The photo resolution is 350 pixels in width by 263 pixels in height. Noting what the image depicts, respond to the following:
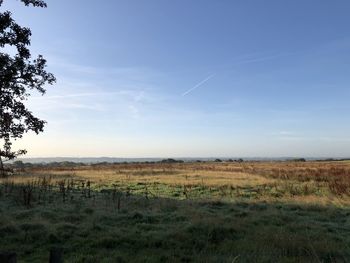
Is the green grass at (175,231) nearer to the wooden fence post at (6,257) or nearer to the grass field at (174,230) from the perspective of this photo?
the grass field at (174,230)

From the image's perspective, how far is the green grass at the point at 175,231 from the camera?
1039 centimetres

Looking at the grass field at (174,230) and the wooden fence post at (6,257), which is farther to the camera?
the grass field at (174,230)

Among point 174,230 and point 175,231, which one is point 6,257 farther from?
point 174,230

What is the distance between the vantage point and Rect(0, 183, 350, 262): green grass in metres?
10.4

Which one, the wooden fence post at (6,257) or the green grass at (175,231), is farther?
the green grass at (175,231)

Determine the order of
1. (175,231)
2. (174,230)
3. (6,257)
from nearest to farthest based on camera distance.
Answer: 1. (6,257)
2. (175,231)
3. (174,230)

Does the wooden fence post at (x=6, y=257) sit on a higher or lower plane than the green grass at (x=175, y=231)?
higher

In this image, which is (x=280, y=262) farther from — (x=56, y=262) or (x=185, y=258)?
(x=56, y=262)

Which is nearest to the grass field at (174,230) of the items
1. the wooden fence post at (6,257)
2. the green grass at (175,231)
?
the green grass at (175,231)

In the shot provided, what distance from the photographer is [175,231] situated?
1253cm

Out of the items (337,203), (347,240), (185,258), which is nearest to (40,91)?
(185,258)

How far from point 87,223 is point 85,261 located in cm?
415

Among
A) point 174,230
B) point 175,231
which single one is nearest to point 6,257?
point 175,231

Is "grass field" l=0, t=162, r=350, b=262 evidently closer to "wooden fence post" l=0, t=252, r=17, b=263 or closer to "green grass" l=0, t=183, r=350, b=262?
"green grass" l=0, t=183, r=350, b=262
